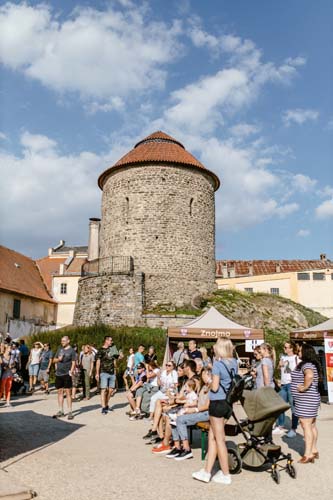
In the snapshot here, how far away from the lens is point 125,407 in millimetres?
11914

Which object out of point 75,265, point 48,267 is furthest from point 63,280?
point 48,267

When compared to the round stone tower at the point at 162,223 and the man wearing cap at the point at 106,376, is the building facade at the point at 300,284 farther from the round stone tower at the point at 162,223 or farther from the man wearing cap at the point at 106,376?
the man wearing cap at the point at 106,376

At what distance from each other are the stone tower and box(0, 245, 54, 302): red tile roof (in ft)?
38.1

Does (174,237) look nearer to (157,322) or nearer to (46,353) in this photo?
(157,322)

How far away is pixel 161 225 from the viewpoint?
83.5ft

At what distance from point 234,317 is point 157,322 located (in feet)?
14.5

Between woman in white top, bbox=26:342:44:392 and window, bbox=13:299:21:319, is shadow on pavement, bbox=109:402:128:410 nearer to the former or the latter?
woman in white top, bbox=26:342:44:392

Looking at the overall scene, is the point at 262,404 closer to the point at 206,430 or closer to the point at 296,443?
the point at 206,430

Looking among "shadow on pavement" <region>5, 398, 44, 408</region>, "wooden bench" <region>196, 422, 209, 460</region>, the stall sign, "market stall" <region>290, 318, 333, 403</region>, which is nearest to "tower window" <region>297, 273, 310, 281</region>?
"market stall" <region>290, 318, 333, 403</region>

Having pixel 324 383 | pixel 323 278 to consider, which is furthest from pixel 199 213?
pixel 323 278

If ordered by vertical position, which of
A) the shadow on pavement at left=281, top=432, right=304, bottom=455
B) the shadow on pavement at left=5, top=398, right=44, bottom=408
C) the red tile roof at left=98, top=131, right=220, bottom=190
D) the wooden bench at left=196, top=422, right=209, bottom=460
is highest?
the red tile roof at left=98, top=131, right=220, bottom=190

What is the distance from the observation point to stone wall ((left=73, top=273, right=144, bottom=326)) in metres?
23.2

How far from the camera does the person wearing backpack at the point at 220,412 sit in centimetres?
536

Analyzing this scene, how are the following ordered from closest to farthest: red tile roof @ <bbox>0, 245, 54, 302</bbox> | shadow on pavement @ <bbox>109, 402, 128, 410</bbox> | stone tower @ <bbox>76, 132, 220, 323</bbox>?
shadow on pavement @ <bbox>109, 402, 128, 410</bbox> → stone tower @ <bbox>76, 132, 220, 323</bbox> → red tile roof @ <bbox>0, 245, 54, 302</bbox>
